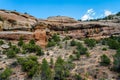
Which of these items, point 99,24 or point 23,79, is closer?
point 23,79

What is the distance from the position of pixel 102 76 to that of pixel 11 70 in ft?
50.5

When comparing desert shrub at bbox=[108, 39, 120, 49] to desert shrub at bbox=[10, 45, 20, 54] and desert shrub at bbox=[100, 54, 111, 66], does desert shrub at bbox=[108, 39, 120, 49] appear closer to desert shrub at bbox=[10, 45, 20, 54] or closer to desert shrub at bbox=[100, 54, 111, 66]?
desert shrub at bbox=[100, 54, 111, 66]

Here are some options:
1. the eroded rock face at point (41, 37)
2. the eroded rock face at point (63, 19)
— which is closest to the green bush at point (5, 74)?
the eroded rock face at point (41, 37)

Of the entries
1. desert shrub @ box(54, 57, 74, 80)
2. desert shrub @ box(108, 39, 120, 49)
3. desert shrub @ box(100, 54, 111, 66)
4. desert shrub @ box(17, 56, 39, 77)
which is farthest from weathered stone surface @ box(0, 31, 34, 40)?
desert shrub @ box(100, 54, 111, 66)

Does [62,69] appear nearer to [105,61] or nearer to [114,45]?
[105,61]

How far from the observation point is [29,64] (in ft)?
187

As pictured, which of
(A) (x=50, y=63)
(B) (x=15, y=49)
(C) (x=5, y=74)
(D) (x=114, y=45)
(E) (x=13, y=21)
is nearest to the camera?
(C) (x=5, y=74)

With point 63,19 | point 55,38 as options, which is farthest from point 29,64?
point 63,19

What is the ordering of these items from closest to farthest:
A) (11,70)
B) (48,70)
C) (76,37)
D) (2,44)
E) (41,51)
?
(48,70) < (11,70) < (41,51) < (2,44) < (76,37)

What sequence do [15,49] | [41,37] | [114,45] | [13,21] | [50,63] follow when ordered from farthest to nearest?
[13,21] < [41,37] < [15,49] < [114,45] < [50,63]

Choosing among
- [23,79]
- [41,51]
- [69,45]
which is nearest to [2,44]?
[41,51]

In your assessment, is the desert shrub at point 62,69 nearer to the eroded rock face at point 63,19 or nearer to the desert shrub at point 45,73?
the desert shrub at point 45,73

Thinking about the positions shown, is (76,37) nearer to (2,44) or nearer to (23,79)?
(2,44)

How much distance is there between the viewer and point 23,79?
53969 millimetres
